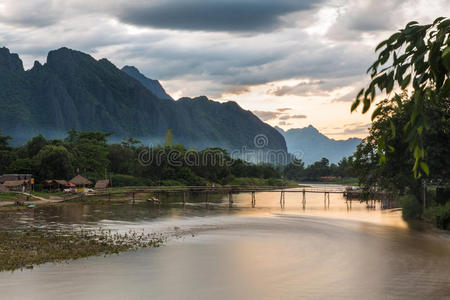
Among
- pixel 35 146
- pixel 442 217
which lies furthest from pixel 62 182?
pixel 442 217

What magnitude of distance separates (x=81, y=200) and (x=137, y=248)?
52.8 metres

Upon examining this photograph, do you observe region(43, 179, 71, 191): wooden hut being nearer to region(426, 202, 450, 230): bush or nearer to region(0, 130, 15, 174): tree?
region(0, 130, 15, 174): tree

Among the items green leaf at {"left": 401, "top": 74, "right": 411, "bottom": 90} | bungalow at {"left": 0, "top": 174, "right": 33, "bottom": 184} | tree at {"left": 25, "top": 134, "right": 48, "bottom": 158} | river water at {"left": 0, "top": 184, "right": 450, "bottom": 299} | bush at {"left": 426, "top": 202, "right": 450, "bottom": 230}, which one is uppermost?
tree at {"left": 25, "top": 134, "right": 48, "bottom": 158}

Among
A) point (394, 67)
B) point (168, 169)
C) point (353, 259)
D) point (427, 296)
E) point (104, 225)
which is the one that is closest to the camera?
point (394, 67)

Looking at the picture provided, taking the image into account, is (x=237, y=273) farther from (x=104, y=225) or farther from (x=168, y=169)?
(x=168, y=169)

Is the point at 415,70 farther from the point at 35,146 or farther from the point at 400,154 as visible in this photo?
the point at 35,146

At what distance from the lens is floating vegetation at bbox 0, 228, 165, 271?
2389 cm

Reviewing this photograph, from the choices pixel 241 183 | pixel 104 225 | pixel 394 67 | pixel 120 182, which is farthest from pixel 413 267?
pixel 241 183

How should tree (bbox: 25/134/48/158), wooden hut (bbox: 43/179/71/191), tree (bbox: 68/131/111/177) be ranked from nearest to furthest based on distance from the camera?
wooden hut (bbox: 43/179/71/191) → tree (bbox: 25/134/48/158) → tree (bbox: 68/131/111/177)

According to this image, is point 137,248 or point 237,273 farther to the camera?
point 137,248

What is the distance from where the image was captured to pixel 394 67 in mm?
5887

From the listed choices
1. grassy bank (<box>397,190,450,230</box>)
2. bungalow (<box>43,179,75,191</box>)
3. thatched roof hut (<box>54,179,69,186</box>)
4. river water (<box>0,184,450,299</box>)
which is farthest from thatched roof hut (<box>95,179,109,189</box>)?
grassy bank (<box>397,190,450,230</box>)

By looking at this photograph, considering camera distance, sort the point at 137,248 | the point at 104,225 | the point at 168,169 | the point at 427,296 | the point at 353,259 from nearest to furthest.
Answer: the point at 427,296 < the point at 353,259 < the point at 137,248 < the point at 104,225 < the point at 168,169

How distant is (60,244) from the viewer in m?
29.2
